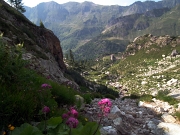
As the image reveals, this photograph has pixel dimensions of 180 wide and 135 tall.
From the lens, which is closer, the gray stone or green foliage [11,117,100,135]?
green foliage [11,117,100,135]

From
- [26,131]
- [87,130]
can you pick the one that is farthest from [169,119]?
[26,131]

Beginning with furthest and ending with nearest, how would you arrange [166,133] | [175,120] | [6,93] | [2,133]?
1. [175,120]
2. [166,133]
3. [6,93]
4. [2,133]

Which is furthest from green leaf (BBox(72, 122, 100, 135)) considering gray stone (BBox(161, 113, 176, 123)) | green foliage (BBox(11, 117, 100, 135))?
gray stone (BBox(161, 113, 176, 123))

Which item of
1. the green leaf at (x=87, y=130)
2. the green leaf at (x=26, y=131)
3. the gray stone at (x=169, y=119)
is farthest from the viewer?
the gray stone at (x=169, y=119)

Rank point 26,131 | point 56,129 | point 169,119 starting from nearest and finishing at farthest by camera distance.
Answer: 1. point 26,131
2. point 56,129
3. point 169,119

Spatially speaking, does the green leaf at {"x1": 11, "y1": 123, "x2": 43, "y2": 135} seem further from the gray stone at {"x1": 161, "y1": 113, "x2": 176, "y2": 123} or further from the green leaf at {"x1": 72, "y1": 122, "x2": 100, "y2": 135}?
the gray stone at {"x1": 161, "y1": 113, "x2": 176, "y2": 123}

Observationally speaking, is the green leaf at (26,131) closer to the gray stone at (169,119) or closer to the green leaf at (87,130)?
the green leaf at (87,130)

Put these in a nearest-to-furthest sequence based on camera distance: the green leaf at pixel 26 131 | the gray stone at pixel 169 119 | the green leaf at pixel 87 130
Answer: the green leaf at pixel 26 131 < the green leaf at pixel 87 130 < the gray stone at pixel 169 119

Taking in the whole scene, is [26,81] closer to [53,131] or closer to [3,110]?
[3,110]

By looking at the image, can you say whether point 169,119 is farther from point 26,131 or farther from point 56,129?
point 26,131

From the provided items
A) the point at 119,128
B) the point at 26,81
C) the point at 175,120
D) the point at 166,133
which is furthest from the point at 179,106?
the point at 26,81

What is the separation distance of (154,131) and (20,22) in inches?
1229

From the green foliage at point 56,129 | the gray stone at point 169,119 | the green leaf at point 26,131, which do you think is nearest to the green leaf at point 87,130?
the green foliage at point 56,129

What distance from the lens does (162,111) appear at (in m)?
11.4
